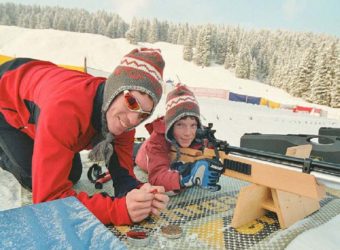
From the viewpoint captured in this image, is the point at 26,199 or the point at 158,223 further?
the point at 26,199

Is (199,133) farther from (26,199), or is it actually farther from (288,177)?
(26,199)

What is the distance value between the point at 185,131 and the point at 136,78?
1.14 metres

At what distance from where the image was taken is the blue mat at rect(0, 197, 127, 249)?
864 mm

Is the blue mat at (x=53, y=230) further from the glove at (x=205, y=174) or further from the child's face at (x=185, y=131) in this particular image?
the child's face at (x=185, y=131)

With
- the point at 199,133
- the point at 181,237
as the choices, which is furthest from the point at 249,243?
the point at 199,133

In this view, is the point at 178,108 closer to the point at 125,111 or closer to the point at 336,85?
the point at 125,111

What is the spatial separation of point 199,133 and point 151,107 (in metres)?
0.51

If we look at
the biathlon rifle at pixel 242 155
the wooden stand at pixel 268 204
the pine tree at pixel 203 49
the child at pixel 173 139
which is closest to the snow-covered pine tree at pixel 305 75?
the pine tree at pixel 203 49

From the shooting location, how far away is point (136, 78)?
67.7 inches

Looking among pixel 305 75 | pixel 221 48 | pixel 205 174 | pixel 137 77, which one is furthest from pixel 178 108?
pixel 221 48

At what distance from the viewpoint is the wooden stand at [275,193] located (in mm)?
1560

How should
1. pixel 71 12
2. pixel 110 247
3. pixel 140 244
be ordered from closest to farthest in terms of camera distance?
pixel 110 247
pixel 140 244
pixel 71 12

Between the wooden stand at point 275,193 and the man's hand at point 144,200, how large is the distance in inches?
18.8

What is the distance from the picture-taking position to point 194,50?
191 feet
